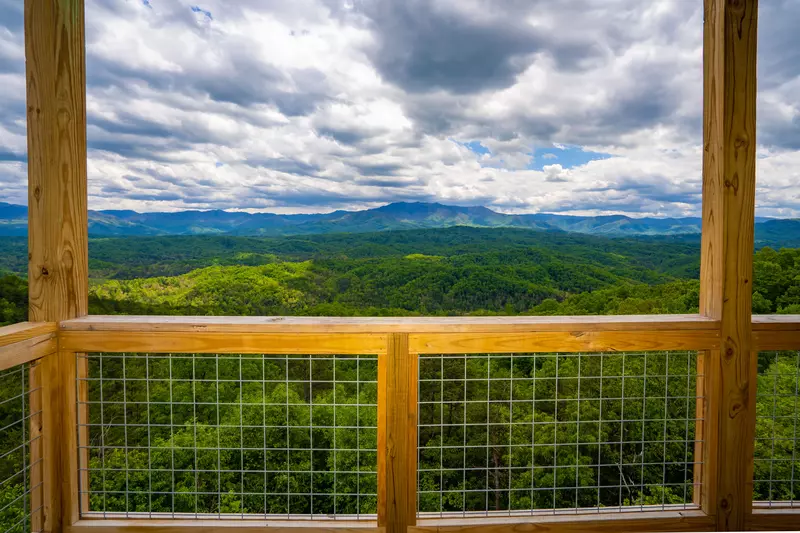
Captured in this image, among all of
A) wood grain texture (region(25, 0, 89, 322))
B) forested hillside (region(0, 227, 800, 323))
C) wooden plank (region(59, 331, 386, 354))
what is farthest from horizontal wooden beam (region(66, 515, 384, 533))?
forested hillside (region(0, 227, 800, 323))

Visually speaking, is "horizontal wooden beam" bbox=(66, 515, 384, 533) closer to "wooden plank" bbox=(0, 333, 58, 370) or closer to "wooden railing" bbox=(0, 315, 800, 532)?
"wooden railing" bbox=(0, 315, 800, 532)

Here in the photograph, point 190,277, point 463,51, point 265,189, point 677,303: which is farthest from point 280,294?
point 677,303

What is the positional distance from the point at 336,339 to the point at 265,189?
12.4ft

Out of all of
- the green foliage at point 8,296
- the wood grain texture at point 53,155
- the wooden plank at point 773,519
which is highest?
the wood grain texture at point 53,155

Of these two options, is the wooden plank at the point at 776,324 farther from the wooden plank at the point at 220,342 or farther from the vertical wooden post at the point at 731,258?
the wooden plank at the point at 220,342

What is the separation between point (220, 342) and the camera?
174cm

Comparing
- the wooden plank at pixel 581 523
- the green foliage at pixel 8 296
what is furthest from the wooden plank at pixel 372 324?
the green foliage at pixel 8 296

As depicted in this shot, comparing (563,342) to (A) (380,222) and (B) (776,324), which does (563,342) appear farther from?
(A) (380,222)

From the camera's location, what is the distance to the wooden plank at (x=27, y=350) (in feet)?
4.88

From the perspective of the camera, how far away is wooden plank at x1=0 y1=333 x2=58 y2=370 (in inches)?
58.6

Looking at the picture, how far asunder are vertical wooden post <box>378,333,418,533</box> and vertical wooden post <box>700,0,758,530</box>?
1210mm

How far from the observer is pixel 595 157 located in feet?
16.6

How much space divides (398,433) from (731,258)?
4.93 feet

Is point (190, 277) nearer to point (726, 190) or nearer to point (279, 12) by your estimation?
point (279, 12)
